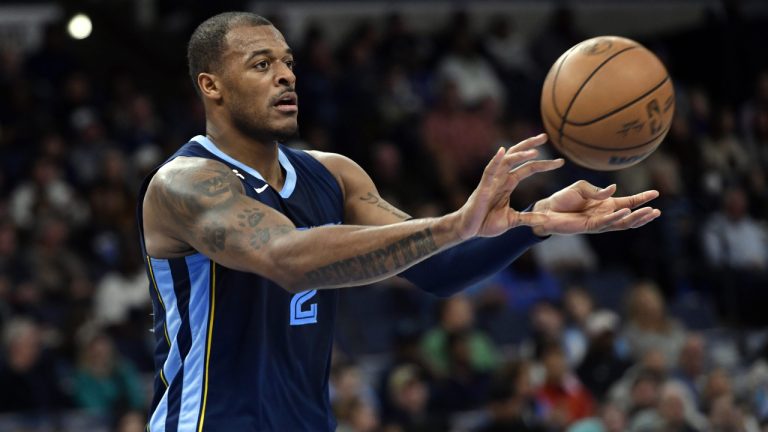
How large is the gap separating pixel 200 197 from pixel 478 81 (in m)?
11.4

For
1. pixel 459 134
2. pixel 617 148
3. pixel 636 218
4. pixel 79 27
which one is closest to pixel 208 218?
pixel 636 218

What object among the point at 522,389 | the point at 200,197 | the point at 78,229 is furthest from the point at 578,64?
the point at 78,229

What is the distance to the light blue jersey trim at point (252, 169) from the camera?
425 centimetres

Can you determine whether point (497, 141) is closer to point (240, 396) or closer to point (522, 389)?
point (522, 389)

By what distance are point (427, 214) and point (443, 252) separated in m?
7.15

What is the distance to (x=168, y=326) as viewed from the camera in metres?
4.12

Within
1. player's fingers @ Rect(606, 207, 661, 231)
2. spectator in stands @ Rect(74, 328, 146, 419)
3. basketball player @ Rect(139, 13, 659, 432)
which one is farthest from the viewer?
spectator in stands @ Rect(74, 328, 146, 419)

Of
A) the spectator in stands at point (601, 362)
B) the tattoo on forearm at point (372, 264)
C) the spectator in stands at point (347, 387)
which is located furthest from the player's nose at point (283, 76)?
the spectator in stands at point (601, 362)

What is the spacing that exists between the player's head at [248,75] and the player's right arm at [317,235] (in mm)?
380

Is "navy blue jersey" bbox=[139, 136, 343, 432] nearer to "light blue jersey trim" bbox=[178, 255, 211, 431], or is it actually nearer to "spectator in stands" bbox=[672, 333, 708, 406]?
"light blue jersey trim" bbox=[178, 255, 211, 431]

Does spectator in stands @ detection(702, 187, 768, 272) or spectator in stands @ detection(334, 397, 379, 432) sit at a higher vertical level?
spectator in stands @ detection(702, 187, 768, 272)

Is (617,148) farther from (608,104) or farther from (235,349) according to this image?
(235,349)

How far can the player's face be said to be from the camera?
4172 mm

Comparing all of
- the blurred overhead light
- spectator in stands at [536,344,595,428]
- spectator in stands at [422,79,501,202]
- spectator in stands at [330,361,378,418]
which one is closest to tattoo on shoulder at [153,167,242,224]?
spectator in stands at [330,361,378,418]
